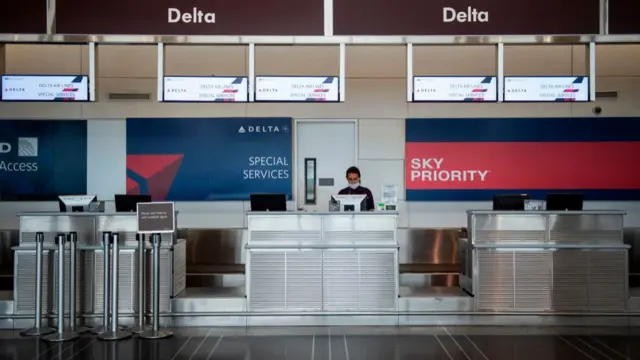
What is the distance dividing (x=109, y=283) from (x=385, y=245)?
2918 millimetres

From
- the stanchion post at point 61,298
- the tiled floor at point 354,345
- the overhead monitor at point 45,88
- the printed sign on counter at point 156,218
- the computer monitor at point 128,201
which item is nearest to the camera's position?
the tiled floor at point 354,345

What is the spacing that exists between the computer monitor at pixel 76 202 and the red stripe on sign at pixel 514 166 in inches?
178

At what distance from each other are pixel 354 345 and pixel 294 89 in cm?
276

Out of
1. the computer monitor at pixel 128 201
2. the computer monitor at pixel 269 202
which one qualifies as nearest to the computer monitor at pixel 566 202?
the computer monitor at pixel 269 202

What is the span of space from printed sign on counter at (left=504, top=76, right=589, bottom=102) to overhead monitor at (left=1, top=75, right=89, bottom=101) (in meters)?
4.62

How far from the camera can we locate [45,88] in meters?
6.61

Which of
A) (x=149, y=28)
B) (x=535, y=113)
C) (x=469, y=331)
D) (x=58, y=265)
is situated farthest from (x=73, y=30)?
(x=535, y=113)

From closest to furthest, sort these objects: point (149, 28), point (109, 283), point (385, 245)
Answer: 1. point (149, 28)
2. point (109, 283)
3. point (385, 245)

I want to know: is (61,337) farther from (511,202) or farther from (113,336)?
(511,202)

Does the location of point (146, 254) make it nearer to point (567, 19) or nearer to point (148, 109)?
point (148, 109)

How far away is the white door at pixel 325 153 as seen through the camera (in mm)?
9234

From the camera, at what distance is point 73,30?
577 centimetres

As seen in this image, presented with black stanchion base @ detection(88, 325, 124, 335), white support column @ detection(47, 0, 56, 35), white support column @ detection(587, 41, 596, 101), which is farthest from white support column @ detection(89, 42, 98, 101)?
white support column @ detection(587, 41, 596, 101)

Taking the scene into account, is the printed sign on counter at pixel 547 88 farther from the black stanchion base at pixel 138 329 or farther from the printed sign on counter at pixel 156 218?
the black stanchion base at pixel 138 329
